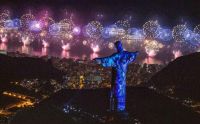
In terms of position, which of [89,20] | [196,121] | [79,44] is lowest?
[196,121]

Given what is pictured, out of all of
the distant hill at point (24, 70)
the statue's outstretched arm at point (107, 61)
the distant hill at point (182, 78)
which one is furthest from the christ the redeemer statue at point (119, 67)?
the distant hill at point (24, 70)

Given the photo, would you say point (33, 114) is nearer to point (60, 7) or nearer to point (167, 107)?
point (167, 107)

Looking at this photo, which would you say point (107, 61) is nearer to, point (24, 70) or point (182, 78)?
point (182, 78)

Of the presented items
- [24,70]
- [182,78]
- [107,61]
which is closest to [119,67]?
[107,61]

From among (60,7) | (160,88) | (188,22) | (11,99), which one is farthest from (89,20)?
(11,99)

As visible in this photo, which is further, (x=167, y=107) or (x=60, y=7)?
(x=60, y=7)

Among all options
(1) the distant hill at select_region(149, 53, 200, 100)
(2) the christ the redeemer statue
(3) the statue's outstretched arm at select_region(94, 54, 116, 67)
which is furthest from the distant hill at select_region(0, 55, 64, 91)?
(3) the statue's outstretched arm at select_region(94, 54, 116, 67)
